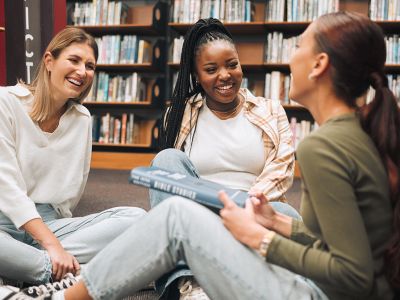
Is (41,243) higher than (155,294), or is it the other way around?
(41,243)

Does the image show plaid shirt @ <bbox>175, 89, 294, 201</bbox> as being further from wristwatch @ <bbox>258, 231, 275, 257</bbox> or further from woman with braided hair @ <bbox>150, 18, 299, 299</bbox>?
wristwatch @ <bbox>258, 231, 275, 257</bbox>

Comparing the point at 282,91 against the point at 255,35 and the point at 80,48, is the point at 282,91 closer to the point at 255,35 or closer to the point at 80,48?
the point at 255,35

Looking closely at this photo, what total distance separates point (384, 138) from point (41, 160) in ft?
3.43

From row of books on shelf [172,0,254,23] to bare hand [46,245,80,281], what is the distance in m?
2.87

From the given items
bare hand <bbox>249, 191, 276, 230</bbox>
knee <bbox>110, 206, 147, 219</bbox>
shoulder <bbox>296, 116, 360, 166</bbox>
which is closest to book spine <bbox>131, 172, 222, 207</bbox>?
bare hand <bbox>249, 191, 276, 230</bbox>

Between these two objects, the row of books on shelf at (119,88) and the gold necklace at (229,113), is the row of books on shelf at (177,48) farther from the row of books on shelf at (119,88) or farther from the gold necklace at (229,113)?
the gold necklace at (229,113)

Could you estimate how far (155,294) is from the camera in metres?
1.42

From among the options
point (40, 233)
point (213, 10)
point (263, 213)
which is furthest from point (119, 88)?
point (263, 213)

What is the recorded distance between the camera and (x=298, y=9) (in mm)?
3762

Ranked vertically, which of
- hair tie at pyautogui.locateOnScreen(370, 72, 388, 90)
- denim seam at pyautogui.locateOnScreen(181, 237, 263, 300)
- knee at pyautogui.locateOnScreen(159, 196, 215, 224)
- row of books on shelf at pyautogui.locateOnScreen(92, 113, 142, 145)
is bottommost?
row of books on shelf at pyautogui.locateOnScreen(92, 113, 142, 145)

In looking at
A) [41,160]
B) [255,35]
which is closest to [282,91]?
[255,35]

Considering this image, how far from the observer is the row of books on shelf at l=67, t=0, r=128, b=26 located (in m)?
4.17

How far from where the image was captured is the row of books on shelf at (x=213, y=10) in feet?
12.7

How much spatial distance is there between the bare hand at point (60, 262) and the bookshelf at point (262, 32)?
2.67 meters
